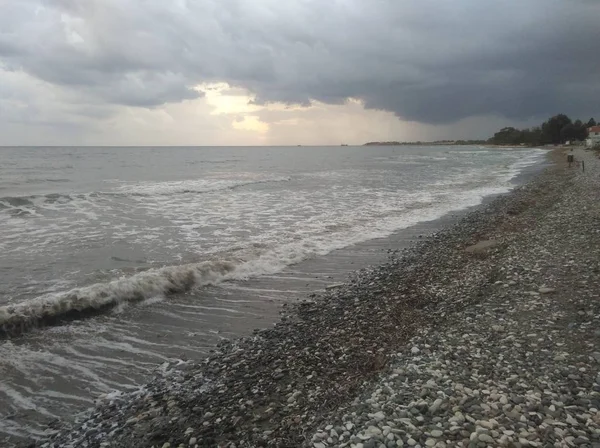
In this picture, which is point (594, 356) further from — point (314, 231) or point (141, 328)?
point (314, 231)

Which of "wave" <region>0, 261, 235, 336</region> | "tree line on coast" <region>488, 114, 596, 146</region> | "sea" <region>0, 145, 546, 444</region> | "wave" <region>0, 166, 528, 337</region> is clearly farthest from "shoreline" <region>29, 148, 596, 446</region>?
"tree line on coast" <region>488, 114, 596, 146</region>

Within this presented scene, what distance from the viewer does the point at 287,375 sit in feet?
20.9

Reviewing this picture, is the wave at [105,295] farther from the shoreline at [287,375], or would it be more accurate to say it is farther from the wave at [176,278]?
the shoreline at [287,375]

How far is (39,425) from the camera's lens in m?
A: 5.59

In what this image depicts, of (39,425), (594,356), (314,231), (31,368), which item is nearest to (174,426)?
(39,425)

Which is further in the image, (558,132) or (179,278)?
(558,132)

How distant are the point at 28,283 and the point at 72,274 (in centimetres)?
116

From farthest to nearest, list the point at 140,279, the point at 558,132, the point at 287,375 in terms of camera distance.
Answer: the point at 558,132, the point at 140,279, the point at 287,375

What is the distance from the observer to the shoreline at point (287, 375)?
17.1ft

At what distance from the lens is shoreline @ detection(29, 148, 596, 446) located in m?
5.20

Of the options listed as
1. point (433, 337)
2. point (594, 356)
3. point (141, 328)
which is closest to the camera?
point (594, 356)

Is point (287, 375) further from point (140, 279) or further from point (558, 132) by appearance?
point (558, 132)

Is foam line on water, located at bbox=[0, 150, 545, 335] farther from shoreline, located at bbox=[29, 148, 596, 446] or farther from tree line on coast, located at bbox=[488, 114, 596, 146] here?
tree line on coast, located at bbox=[488, 114, 596, 146]

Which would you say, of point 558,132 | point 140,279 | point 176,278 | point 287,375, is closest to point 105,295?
point 140,279
